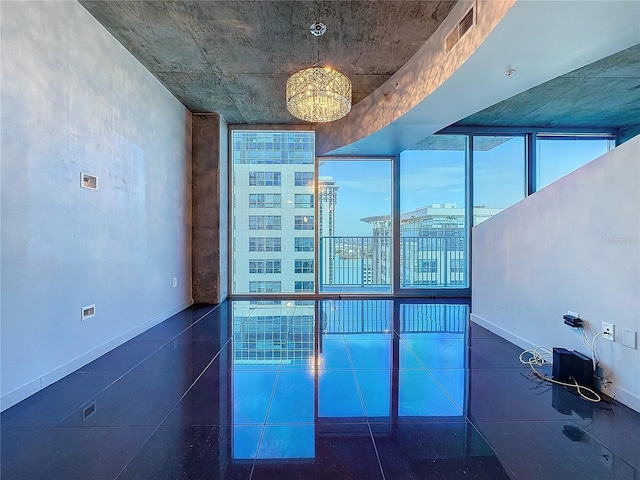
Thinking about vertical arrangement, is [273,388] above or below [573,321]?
below

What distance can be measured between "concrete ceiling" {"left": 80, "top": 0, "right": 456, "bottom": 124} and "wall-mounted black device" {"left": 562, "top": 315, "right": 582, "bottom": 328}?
2.62 m

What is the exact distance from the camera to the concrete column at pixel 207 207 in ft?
14.5

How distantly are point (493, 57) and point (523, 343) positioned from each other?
249 centimetres

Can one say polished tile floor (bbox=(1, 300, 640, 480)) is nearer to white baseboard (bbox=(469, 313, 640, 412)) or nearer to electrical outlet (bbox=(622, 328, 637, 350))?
white baseboard (bbox=(469, 313, 640, 412))

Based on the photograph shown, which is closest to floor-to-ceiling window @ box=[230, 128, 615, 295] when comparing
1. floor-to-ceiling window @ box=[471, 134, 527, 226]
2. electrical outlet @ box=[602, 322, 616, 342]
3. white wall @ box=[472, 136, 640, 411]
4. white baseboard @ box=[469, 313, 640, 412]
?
floor-to-ceiling window @ box=[471, 134, 527, 226]

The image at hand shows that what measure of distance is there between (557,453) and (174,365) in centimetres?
255

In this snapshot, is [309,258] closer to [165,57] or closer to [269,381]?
[269,381]

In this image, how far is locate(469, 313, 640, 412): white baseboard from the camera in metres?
1.74

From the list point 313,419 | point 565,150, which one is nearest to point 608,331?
point 313,419

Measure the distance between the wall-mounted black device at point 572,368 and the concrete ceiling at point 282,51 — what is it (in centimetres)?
239

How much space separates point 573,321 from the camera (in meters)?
2.08

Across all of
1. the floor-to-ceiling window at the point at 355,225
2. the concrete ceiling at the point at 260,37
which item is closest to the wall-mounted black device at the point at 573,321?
the concrete ceiling at the point at 260,37

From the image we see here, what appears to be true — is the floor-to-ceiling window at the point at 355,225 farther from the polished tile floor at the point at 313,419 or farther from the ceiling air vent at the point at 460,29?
the ceiling air vent at the point at 460,29

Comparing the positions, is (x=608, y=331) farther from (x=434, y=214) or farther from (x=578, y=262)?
(x=434, y=214)
